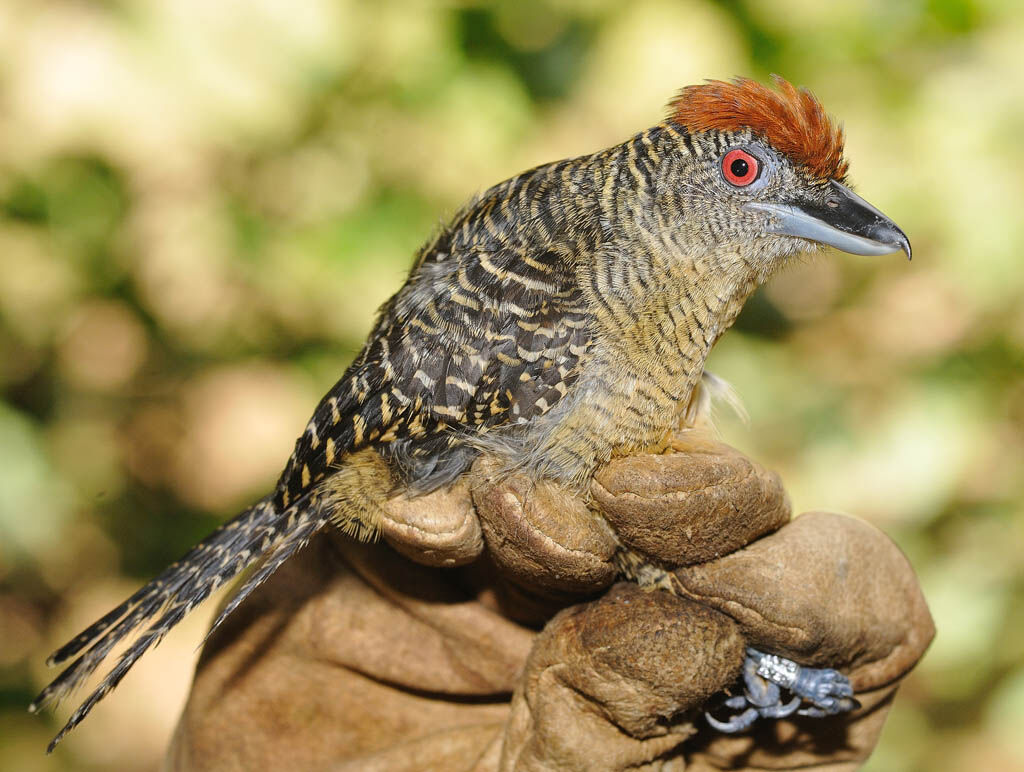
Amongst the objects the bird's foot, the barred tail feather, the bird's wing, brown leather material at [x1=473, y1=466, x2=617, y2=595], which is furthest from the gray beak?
the barred tail feather

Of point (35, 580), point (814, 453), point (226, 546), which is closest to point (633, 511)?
point (226, 546)

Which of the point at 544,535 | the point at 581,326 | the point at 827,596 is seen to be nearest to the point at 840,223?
the point at 581,326

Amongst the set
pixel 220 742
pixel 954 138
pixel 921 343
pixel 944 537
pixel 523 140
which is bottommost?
pixel 220 742

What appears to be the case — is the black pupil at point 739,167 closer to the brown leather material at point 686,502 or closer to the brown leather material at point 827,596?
the brown leather material at point 686,502

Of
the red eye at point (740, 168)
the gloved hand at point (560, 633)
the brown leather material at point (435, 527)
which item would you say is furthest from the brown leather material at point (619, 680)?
the red eye at point (740, 168)

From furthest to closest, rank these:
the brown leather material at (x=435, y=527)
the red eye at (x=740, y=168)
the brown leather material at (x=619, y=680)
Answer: the red eye at (x=740, y=168), the brown leather material at (x=435, y=527), the brown leather material at (x=619, y=680)

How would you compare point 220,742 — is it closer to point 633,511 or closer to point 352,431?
point 352,431

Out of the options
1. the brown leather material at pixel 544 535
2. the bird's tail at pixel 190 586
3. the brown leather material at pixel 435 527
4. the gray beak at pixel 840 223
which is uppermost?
the gray beak at pixel 840 223
